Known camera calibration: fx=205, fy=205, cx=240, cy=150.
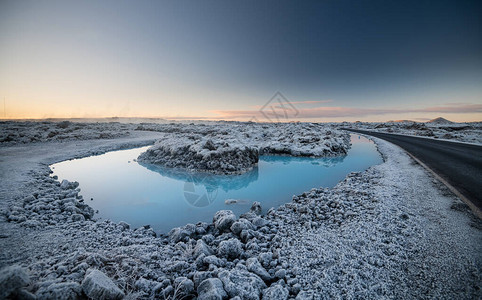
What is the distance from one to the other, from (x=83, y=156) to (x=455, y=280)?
80.9 feet

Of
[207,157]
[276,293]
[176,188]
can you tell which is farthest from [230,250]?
[207,157]

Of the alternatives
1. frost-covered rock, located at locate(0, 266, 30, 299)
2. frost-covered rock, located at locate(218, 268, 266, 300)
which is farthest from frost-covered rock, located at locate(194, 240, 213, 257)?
frost-covered rock, located at locate(0, 266, 30, 299)

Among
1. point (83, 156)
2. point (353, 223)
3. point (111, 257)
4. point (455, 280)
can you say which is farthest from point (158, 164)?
point (455, 280)

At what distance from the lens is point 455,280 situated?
332cm

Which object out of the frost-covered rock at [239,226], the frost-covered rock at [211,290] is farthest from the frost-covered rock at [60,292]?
the frost-covered rock at [239,226]

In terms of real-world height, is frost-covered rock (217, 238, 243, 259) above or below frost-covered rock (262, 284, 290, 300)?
below

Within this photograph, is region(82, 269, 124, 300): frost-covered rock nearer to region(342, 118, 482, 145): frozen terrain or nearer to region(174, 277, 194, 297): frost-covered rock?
region(174, 277, 194, 297): frost-covered rock

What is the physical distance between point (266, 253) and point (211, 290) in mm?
1530

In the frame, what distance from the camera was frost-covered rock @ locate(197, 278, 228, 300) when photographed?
3.06 meters

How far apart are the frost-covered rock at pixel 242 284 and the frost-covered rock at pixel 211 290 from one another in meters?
0.11

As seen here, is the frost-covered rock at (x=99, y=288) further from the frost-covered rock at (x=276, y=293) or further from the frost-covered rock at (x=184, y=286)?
the frost-covered rock at (x=276, y=293)

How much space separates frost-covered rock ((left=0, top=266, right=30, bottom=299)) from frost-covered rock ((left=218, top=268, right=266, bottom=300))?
256 centimetres

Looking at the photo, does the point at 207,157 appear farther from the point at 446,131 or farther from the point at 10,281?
the point at 446,131

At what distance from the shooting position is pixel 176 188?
36.6 ft
